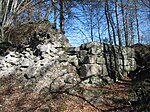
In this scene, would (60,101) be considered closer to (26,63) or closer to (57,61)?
(57,61)

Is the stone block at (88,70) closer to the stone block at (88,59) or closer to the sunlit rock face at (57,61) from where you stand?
the sunlit rock face at (57,61)

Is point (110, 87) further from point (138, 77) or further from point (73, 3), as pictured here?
point (73, 3)

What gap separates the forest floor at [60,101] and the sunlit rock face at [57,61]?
533 mm

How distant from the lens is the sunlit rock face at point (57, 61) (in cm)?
1030

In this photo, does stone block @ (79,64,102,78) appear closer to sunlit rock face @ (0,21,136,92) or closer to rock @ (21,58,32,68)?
sunlit rock face @ (0,21,136,92)

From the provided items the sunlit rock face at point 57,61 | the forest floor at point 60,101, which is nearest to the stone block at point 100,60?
the sunlit rock face at point 57,61

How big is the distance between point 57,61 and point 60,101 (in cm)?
243

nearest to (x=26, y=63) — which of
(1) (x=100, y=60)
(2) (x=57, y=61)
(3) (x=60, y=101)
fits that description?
(2) (x=57, y=61)

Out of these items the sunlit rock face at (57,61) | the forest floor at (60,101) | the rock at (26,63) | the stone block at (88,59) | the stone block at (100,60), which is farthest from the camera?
the rock at (26,63)

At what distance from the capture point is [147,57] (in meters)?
11.7

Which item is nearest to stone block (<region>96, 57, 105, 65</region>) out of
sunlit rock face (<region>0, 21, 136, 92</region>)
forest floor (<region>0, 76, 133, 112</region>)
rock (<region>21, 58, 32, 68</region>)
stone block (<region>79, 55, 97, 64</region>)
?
sunlit rock face (<region>0, 21, 136, 92</region>)

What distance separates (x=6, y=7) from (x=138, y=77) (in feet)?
24.1

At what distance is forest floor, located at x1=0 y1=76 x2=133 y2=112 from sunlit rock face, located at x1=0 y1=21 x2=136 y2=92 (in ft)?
1.75

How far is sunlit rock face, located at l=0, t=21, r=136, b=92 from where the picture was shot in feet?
33.8
